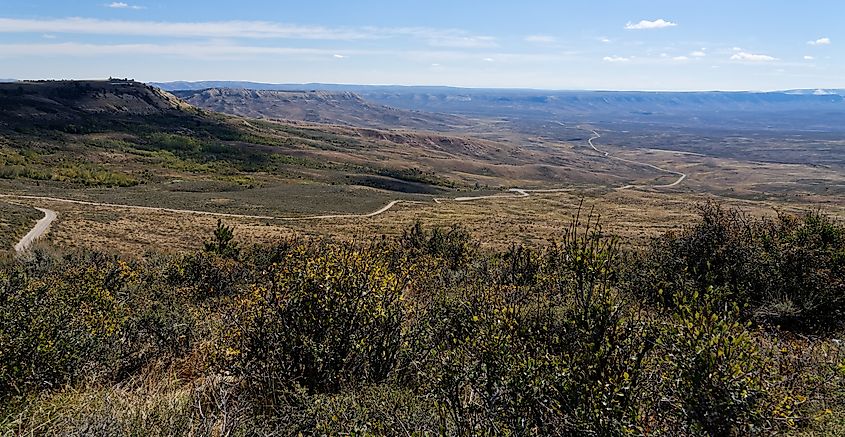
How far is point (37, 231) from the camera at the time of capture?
43250 millimetres

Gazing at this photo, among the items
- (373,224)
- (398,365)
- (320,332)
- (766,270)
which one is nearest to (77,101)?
(373,224)

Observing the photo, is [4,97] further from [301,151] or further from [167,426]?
[167,426]

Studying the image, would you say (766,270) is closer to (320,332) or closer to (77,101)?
(320,332)

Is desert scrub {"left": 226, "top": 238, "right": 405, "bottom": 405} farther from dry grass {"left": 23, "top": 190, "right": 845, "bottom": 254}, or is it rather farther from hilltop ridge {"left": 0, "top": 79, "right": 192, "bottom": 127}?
hilltop ridge {"left": 0, "top": 79, "right": 192, "bottom": 127}

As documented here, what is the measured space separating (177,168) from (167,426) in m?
111

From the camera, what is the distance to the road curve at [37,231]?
1470 inches

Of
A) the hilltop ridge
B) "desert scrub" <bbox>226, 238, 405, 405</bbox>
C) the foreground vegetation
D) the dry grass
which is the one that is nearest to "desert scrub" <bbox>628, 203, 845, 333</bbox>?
the foreground vegetation

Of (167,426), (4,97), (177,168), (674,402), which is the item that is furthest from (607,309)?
(4,97)

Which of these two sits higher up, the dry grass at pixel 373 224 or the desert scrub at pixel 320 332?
the desert scrub at pixel 320 332

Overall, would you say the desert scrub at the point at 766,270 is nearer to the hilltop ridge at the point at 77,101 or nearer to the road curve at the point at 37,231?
the road curve at the point at 37,231

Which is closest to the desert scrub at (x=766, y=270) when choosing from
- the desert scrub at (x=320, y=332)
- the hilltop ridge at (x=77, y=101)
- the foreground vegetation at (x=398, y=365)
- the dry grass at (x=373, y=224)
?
the foreground vegetation at (x=398, y=365)

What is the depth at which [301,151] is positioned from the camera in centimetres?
14425

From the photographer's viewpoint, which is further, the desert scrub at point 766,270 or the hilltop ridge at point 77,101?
the hilltop ridge at point 77,101

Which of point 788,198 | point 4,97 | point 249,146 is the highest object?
point 4,97
